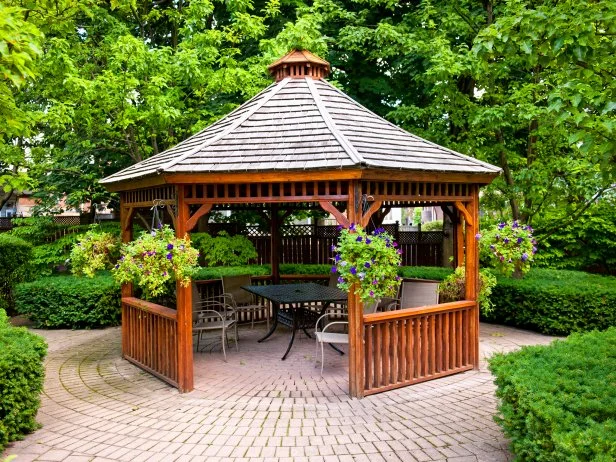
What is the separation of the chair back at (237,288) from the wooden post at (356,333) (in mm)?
3778

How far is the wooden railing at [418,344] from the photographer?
5.76 metres

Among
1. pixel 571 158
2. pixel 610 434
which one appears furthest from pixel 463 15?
pixel 610 434

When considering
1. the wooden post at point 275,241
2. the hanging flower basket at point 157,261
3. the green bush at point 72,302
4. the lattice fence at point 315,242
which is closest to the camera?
the hanging flower basket at point 157,261

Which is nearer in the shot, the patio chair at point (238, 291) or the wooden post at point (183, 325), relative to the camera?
the wooden post at point (183, 325)

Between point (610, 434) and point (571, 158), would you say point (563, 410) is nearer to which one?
point (610, 434)

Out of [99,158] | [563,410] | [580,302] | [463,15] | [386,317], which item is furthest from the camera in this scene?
[99,158]

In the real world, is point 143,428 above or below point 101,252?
below

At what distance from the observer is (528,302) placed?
8.74 metres

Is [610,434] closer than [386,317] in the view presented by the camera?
Yes

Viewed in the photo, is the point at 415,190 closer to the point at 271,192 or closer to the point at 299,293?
the point at 271,192

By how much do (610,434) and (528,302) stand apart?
6.21 m

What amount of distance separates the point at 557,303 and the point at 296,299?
465 centimetres

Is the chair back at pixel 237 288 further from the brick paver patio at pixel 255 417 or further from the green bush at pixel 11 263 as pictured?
the green bush at pixel 11 263

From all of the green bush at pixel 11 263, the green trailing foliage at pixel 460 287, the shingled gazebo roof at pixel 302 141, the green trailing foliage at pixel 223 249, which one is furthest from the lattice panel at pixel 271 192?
the green bush at pixel 11 263
